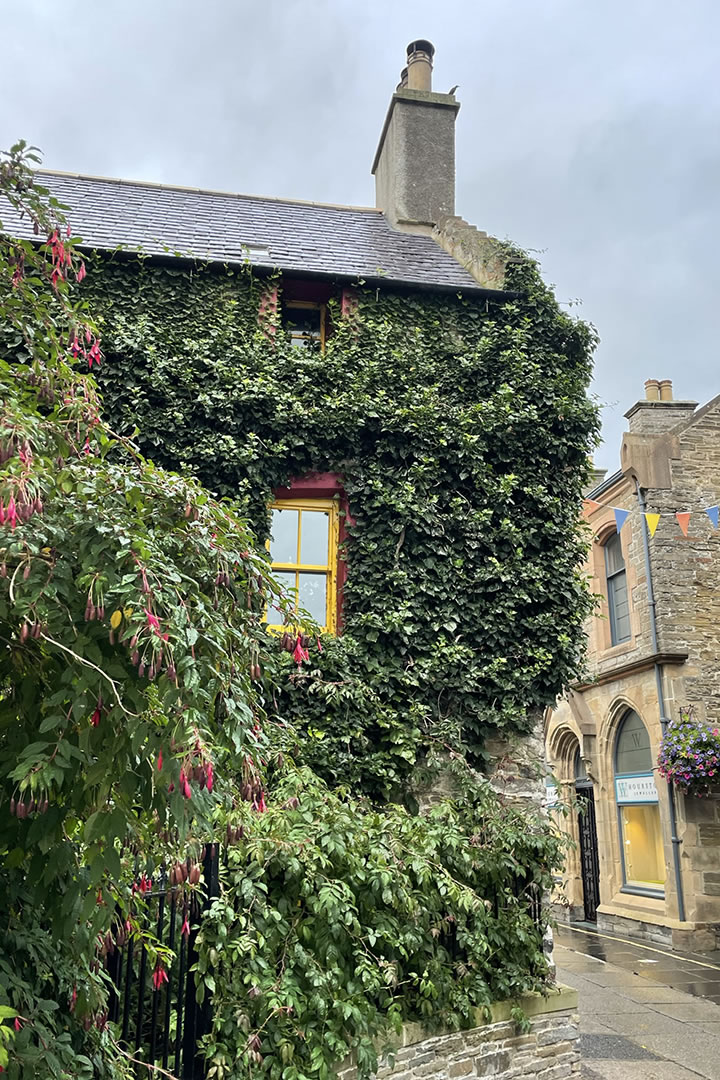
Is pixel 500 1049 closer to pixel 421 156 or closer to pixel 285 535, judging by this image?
pixel 285 535

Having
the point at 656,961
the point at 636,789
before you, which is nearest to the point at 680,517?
the point at 636,789

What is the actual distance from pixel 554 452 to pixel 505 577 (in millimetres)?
1604

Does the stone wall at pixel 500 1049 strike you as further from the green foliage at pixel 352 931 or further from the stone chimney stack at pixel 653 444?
the stone chimney stack at pixel 653 444

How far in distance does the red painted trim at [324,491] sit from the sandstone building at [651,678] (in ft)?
23.4

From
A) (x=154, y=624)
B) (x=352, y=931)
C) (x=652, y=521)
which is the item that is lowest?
(x=352, y=931)

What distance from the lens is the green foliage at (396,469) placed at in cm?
873

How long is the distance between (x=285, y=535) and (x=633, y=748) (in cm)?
1004

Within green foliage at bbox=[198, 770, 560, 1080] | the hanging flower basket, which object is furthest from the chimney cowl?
green foliage at bbox=[198, 770, 560, 1080]

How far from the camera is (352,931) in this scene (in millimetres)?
5668

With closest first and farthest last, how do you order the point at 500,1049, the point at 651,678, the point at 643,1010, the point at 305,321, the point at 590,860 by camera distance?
1. the point at 500,1049
2. the point at 643,1010
3. the point at 305,321
4. the point at 651,678
5. the point at 590,860

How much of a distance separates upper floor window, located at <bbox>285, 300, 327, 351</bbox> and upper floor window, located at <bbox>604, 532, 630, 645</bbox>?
9341 mm

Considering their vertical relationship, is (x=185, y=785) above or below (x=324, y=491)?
below

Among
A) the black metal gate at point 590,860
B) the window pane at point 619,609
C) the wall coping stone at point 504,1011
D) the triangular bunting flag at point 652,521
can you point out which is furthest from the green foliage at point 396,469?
the black metal gate at point 590,860

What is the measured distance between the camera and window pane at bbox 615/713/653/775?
16078mm
